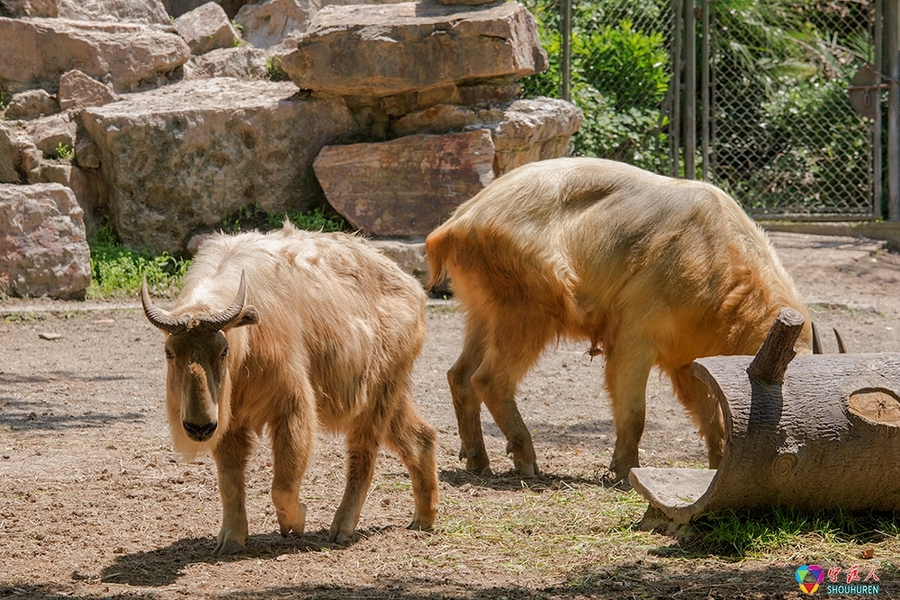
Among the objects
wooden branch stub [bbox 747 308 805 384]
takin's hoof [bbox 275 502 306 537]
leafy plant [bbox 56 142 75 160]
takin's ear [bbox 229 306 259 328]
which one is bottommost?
takin's hoof [bbox 275 502 306 537]

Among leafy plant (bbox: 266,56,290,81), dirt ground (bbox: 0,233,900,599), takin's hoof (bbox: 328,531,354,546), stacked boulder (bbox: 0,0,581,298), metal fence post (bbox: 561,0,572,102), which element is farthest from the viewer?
metal fence post (bbox: 561,0,572,102)

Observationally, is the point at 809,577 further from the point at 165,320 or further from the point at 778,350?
the point at 165,320

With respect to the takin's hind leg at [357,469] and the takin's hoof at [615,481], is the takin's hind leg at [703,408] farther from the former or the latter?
the takin's hind leg at [357,469]

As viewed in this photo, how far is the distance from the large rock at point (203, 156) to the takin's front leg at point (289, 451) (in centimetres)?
700

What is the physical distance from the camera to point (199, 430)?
388 cm

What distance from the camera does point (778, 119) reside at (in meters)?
13.8

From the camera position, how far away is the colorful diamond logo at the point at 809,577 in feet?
12.9

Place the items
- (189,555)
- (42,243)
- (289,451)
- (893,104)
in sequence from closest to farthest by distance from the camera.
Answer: (289,451), (189,555), (42,243), (893,104)

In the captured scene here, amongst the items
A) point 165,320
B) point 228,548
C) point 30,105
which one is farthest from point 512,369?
point 30,105

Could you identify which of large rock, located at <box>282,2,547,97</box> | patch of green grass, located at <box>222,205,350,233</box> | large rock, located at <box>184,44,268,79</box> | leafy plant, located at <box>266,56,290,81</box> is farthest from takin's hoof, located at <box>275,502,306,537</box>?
large rock, located at <box>184,44,268,79</box>

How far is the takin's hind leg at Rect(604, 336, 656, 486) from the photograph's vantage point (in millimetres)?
5883

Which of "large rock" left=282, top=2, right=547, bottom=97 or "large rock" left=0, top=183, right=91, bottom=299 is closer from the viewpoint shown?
"large rock" left=0, top=183, right=91, bottom=299

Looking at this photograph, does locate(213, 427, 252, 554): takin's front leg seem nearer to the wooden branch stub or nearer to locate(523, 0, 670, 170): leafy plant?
the wooden branch stub

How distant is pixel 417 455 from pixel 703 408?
6.20 feet
